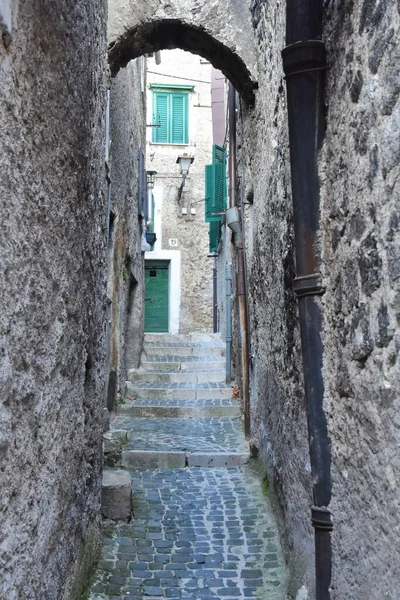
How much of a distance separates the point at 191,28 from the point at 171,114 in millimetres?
11704

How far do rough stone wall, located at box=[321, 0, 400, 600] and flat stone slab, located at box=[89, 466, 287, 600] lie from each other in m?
1.14

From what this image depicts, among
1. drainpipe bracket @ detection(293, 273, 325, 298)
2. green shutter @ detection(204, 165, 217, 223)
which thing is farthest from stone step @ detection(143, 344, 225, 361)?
drainpipe bracket @ detection(293, 273, 325, 298)

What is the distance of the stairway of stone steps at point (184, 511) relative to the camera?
3262 millimetres

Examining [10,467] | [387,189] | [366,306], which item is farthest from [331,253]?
[10,467]

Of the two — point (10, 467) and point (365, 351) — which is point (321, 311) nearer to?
point (365, 351)

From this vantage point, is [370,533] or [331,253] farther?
[331,253]

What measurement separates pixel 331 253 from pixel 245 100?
3.11 meters

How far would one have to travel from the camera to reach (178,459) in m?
5.30

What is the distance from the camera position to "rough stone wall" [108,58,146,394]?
6.70m

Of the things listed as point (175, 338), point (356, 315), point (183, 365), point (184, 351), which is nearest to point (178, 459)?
point (356, 315)

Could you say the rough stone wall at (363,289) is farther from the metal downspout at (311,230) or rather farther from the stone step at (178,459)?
the stone step at (178,459)

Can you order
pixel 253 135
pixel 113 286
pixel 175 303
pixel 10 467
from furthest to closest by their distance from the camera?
pixel 175 303, pixel 113 286, pixel 253 135, pixel 10 467

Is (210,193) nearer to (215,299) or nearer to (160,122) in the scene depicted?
(215,299)

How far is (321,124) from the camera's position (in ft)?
8.08
